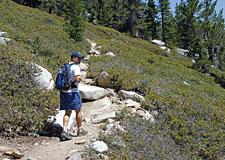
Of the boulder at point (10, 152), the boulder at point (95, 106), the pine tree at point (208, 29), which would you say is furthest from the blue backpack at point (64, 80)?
the pine tree at point (208, 29)

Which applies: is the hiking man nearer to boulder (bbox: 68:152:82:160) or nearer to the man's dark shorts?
the man's dark shorts

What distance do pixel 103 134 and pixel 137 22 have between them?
36812 mm

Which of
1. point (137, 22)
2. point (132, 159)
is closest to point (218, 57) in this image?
point (137, 22)

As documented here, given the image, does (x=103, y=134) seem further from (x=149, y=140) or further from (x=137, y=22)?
(x=137, y=22)

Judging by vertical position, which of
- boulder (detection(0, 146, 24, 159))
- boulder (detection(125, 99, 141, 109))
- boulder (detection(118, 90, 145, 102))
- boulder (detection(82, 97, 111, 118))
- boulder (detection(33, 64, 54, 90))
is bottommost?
boulder (detection(82, 97, 111, 118))

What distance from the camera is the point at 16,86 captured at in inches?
228

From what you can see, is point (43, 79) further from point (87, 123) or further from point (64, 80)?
point (64, 80)

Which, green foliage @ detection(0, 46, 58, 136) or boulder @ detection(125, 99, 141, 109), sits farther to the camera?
boulder @ detection(125, 99, 141, 109)

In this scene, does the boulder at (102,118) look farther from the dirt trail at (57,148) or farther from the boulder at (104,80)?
the boulder at (104,80)

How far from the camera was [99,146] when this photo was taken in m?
4.32

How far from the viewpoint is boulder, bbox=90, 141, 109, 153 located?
13.9ft

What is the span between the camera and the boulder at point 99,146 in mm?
4250

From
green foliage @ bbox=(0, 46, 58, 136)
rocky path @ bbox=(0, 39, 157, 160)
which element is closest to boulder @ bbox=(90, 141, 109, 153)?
rocky path @ bbox=(0, 39, 157, 160)

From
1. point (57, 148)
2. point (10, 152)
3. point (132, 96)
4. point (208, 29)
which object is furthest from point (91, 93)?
point (208, 29)
